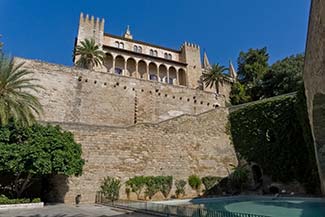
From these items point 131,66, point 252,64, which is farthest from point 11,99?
point 252,64

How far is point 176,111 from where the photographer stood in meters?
26.1

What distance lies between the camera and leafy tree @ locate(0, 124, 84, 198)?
38.4 feet

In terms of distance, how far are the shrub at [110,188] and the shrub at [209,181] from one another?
6.36 metres

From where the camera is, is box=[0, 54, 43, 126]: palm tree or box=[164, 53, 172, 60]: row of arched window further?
box=[164, 53, 172, 60]: row of arched window

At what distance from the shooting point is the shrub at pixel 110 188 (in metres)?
14.2

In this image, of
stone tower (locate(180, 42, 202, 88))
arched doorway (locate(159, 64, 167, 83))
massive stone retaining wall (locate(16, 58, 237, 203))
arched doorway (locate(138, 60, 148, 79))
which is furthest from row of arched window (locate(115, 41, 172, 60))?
massive stone retaining wall (locate(16, 58, 237, 203))

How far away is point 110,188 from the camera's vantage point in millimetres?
14359

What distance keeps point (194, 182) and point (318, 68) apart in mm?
11674

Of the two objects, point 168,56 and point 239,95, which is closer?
point 239,95

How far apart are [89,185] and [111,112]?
9.70 metres

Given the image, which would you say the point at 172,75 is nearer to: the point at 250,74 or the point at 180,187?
the point at 250,74

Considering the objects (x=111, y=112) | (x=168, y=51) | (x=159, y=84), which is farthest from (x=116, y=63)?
(x=111, y=112)

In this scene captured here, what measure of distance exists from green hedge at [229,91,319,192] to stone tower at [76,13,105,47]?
70.7ft

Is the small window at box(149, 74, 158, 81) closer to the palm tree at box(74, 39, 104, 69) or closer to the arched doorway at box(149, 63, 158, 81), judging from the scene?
the arched doorway at box(149, 63, 158, 81)
